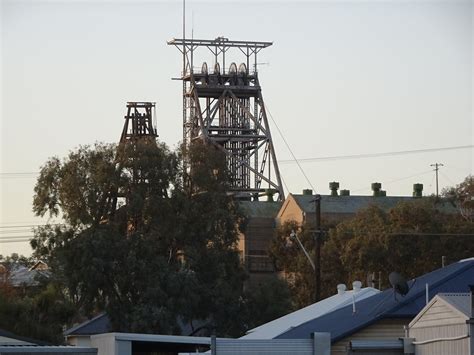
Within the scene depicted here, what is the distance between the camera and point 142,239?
68000 millimetres

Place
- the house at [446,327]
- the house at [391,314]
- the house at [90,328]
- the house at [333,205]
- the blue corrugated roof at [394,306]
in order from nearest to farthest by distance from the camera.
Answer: the house at [446,327], the house at [391,314], the blue corrugated roof at [394,306], the house at [90,328], the house at [333,205]

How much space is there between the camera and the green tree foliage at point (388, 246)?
83.2 meters

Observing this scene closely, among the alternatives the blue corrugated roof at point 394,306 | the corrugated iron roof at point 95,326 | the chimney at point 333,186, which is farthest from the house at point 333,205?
the blue corrugated roof at point 394,306

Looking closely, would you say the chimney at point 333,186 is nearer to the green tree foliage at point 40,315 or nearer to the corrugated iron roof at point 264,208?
the corrugated iron roof at point 264,208

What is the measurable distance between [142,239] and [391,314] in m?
30.6

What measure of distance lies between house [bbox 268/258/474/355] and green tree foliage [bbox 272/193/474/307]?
3976 centimetres

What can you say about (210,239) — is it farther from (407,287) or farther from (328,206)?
(328,206)

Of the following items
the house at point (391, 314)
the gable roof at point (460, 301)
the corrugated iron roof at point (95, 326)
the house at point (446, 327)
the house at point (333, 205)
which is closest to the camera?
the house at point (446, 327)

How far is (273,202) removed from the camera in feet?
393

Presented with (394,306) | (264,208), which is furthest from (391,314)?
(264,208)

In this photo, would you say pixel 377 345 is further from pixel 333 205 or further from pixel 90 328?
pixel 333 205

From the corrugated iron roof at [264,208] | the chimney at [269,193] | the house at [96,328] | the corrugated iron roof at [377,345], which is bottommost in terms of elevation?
the house at [96,328]

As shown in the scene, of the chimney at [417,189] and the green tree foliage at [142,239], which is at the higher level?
the chimney at [417,189]

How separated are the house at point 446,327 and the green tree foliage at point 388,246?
4702 centimetres
